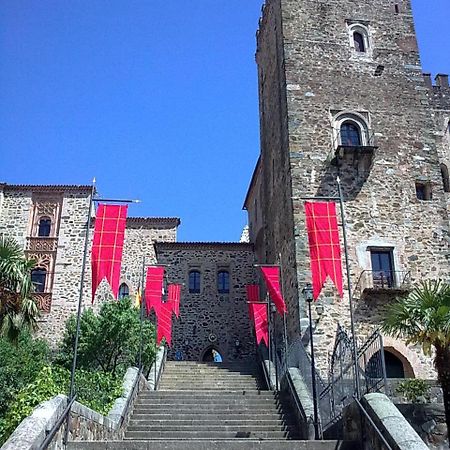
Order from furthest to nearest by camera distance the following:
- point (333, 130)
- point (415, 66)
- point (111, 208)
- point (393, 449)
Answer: point (415, 66)
point (333, 130)
point (111, 208)
point (393, 449)

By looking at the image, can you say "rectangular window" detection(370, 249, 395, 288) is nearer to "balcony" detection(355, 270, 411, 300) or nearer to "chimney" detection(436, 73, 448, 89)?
"balcony" detection(355, 270, 411, 300)

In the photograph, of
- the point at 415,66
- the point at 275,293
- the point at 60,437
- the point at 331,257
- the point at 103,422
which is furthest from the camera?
the point at 415,66

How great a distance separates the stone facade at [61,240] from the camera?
3162 cm

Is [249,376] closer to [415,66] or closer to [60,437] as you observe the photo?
[60,437]

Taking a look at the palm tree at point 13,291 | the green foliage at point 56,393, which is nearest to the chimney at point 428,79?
the green foliage at point 56,393

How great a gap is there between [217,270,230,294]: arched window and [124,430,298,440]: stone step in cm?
1740

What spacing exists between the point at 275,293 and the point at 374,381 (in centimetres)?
862

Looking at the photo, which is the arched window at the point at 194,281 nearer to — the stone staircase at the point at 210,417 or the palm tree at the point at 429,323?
the stone staircase at the point at 210,417

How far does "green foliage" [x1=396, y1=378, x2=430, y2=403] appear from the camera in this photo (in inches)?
604

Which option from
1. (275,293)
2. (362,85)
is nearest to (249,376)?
(275,293)

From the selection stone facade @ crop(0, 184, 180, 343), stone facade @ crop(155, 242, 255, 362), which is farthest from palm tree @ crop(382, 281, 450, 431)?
stone facade @ crop(0, 184, 180, 343)

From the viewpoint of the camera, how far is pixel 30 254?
3238 centimetres

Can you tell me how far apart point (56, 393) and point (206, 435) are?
10.9 feet

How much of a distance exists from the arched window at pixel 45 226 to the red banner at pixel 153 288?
11.7 m
